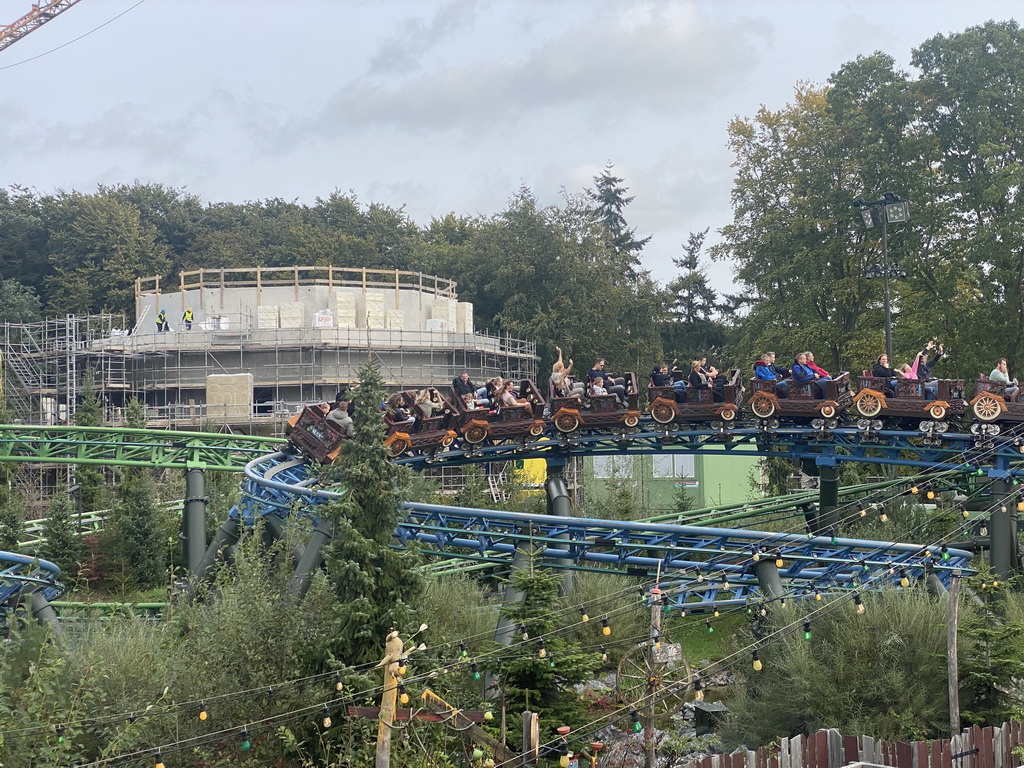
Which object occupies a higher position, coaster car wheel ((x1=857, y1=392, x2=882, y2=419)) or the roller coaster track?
coaster car wheel ((x1=857, y1=392, x2=882, y2=419))

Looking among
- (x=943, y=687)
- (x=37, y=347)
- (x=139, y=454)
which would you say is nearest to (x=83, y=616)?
(x=139, y=454)

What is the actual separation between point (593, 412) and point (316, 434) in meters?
5.70

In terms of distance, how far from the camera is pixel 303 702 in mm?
15211

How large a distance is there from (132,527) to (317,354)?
14917 millimetres

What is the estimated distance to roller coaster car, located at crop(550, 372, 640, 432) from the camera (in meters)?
25.0

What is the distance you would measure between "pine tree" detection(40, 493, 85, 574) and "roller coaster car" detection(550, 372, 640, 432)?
14.7 m

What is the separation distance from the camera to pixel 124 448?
90.9ft

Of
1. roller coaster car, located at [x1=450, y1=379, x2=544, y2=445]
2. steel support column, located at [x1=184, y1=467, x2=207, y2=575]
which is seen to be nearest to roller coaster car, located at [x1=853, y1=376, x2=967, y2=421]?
roller coaster car, located at [x1=450, y1=379, x2=544, y2=445]

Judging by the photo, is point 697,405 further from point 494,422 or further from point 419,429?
point 419,429

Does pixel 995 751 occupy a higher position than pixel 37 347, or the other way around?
pixel 37 347

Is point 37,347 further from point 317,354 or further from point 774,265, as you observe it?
point 774,265

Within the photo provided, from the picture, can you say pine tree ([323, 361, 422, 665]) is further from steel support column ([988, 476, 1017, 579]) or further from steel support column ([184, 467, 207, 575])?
steel support column ([184, 467, 207, 575])

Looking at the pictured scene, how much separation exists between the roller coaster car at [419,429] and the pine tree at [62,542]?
12738mm

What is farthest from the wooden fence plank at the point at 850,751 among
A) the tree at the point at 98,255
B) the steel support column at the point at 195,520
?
the tree at the point at 98,255
